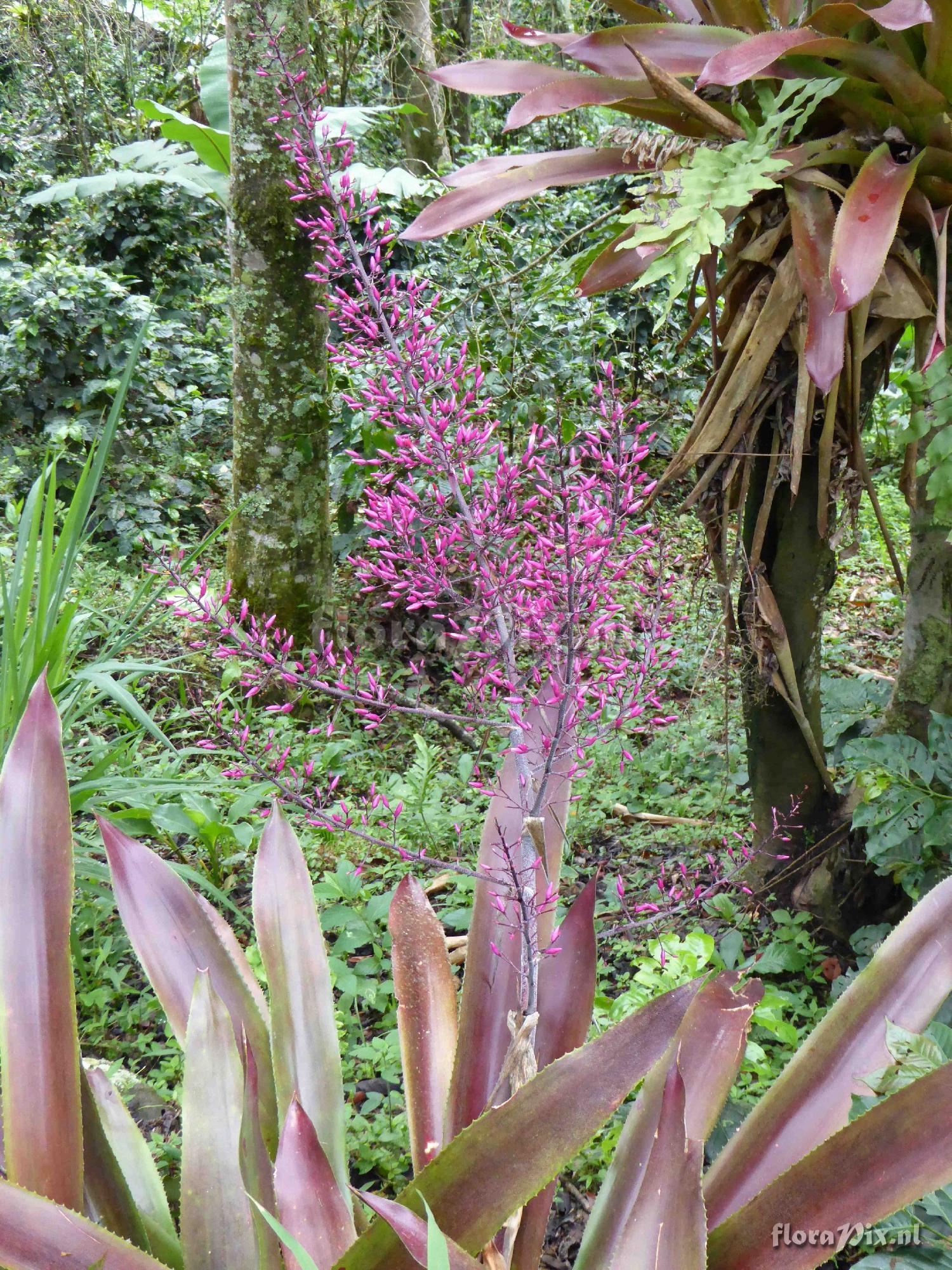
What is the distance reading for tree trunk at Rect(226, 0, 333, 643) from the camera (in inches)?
115

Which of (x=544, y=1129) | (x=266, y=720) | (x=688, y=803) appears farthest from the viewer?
(x=266, y=720)

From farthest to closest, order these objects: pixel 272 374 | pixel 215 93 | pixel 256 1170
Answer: pixel 215 93 → pixel 272 374 → pixel 256 1170

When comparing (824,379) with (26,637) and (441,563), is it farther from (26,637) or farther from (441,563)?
(26,637)

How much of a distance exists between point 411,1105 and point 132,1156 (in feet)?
1.36

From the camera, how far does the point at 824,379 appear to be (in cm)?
146

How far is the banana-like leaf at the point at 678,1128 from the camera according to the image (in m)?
0.92

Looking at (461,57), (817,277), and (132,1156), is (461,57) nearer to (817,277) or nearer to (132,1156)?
(817,277)

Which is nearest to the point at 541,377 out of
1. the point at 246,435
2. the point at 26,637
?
the point at 246,435

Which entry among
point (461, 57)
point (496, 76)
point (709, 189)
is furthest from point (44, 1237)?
point (461, 57)

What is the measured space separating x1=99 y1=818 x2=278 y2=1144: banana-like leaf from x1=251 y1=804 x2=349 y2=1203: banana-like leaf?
7cm

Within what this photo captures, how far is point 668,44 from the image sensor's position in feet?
5.45

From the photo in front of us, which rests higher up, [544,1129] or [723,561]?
[723,561]

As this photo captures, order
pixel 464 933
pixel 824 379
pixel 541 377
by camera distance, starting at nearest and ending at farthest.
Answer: pixel 824 379
pixel 464 933
pixel 541 377

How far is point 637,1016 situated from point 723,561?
1.08 m
